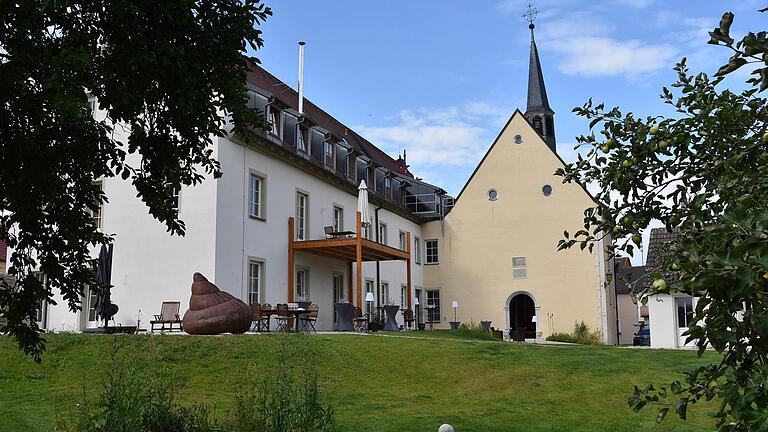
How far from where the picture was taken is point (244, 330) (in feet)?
55.0

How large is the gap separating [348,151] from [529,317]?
1192 centimetres

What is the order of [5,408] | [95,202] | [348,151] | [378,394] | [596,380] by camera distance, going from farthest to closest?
[348,151] → [596,380] → [378,394] → [5,408] → [95,202]

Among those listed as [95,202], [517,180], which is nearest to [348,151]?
[517,180]

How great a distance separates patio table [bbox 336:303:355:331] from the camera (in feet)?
71.5

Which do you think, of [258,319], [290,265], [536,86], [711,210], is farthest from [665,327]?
[711,210]

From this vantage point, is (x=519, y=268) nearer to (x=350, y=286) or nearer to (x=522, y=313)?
(x=522, y=313)

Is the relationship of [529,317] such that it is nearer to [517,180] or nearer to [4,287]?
[517,180]

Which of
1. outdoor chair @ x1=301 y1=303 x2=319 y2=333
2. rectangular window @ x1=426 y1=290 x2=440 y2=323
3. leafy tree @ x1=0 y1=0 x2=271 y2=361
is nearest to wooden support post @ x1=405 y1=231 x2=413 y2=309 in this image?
rectangular window @ x1=426 y1=290 x2=440 y2=323

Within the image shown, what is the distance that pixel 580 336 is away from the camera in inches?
1159

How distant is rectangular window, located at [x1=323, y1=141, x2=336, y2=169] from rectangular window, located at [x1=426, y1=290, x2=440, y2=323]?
31.9 ft

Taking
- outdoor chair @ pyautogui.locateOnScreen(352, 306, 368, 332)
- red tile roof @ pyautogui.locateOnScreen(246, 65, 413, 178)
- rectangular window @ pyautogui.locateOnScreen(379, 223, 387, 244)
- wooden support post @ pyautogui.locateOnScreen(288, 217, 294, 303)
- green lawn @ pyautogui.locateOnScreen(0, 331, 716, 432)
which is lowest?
green lawn @ pyautogui.locateOnScreen(0, 331, 716, 432)

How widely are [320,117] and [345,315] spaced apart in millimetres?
10833

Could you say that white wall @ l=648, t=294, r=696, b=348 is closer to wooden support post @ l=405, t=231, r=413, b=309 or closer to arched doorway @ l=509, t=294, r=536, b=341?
arched doorway @ l=509, t=294, r=536, b=341

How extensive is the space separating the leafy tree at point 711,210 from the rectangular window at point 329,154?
2175 cm
